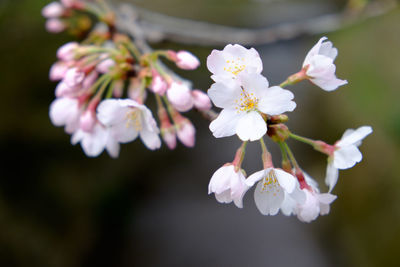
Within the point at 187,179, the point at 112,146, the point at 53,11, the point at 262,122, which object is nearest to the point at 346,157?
the point at 262,122

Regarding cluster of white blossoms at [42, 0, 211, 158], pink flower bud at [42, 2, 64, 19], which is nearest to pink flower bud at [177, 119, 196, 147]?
cluster of white blossoms at [42, 0, 211, 158]

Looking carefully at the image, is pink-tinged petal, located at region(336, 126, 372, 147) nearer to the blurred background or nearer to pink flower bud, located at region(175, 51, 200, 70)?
pink flower bud, located at region(175, 51, 200, 70)

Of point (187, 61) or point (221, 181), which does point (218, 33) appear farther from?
point (221, 181)

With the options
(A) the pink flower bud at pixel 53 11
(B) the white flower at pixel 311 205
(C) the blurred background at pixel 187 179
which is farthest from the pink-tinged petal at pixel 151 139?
(C) the blurred background at pixel 187 179

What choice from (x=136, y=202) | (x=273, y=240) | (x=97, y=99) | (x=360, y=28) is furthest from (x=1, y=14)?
(x=360, y=28)

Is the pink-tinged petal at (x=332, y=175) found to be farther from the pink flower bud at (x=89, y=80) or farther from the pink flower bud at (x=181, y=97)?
the pink flower bud at (x=89, y=80)


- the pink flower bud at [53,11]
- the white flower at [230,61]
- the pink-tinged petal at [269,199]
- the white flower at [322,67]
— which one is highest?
the pink flower bud at [53,11]
